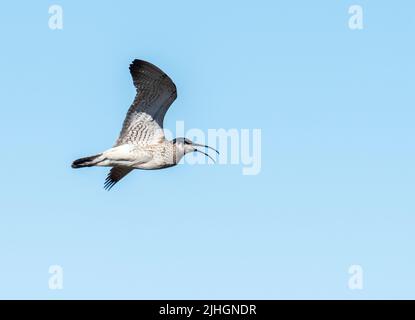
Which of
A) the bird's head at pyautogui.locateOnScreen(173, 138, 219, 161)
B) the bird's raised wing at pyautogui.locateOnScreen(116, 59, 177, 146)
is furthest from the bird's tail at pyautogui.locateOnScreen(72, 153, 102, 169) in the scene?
the bird's head at pyautogui.locateOnScreen(173, 138, 219, 161)

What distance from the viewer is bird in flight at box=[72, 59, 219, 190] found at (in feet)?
80.1

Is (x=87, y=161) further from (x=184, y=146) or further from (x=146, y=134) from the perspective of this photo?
(x=184, y=146)

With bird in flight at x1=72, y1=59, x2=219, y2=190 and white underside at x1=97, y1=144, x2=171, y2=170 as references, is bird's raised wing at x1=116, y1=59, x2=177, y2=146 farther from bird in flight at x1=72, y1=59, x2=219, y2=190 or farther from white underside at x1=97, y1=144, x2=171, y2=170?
white underside at x1=97, y1=144, x2=171, y2=170

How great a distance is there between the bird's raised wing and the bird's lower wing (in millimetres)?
2360

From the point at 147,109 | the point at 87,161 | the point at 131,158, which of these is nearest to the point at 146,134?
the point at 147,109

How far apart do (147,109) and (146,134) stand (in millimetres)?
A: 578

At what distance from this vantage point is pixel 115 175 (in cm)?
2730

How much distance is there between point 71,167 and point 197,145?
10.7 feet

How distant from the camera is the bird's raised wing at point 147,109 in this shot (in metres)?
24.8
